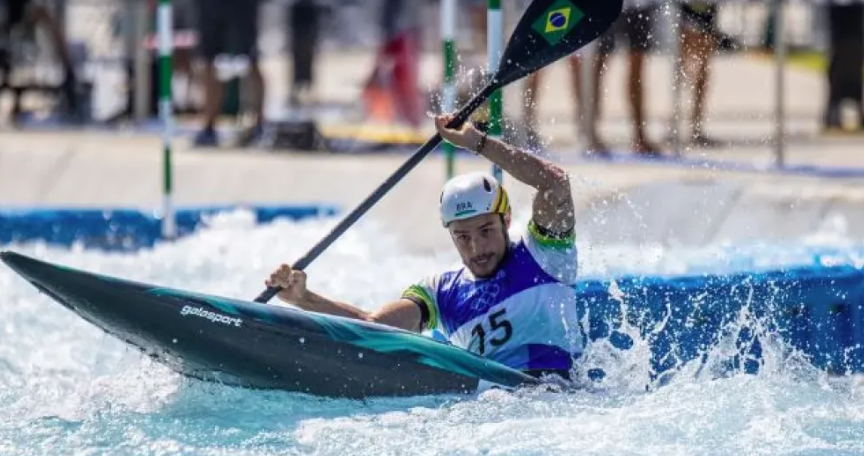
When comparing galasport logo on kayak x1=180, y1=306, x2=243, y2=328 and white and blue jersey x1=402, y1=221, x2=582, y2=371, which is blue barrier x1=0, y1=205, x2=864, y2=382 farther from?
galasport logo on kayak x1=180, y1=306, x2=243, y2=328

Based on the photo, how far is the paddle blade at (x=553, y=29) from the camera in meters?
7.38

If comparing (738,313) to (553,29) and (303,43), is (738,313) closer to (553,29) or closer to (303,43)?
(553,29)

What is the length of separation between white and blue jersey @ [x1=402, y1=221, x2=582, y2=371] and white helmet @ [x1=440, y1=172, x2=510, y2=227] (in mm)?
208

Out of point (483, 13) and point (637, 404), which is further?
point (483, 13)

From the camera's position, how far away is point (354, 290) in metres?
9.51

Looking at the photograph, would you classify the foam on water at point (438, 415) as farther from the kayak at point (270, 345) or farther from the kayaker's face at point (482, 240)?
the kayaker's face at point (482, 240)

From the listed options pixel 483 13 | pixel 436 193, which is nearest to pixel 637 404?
pixel 436 193

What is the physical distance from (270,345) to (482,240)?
823 mm

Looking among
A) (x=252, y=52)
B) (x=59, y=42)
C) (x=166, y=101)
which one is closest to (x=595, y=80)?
(x=252, y=52)

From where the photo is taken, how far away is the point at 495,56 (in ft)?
25.9

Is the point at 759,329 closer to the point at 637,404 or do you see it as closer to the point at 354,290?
the point at 637,404

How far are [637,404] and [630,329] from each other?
0.76 m

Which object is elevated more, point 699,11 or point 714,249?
point 699,11

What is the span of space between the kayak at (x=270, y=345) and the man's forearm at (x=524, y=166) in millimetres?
635
